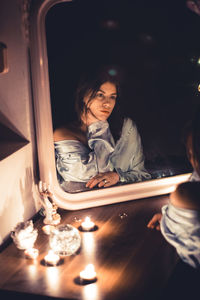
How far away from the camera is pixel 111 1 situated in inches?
67.6

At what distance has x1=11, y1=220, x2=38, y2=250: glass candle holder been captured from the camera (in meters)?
1.50

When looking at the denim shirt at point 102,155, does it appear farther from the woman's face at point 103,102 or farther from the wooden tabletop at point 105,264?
the wooden tabletop at point 105,264

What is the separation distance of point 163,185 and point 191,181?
50 cm

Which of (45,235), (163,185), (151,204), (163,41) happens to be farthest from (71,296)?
(163,41)

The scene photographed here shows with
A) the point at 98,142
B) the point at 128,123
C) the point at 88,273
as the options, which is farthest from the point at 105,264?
the point at 128,123

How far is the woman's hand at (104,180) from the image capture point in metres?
1.86

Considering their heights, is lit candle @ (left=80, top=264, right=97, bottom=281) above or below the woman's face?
below

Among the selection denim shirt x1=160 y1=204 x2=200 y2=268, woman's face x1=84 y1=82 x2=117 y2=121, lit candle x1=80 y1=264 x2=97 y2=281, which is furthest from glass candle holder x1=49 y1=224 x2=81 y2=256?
woman's face x1=84 y1=82 x2=117 y2=121

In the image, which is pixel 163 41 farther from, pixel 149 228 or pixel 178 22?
pixel 149 228

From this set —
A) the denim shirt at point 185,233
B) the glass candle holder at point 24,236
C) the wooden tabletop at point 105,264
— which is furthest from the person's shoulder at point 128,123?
the glass candle holder at point 24,236

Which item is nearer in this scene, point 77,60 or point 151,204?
point 77,60

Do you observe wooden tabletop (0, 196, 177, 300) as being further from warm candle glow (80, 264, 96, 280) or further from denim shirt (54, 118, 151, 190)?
denim shirt (54, 118, 151, 190)

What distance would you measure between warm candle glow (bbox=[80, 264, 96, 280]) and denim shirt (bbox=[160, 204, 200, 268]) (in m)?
0.31

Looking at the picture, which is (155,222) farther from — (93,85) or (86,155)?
(93,85)
